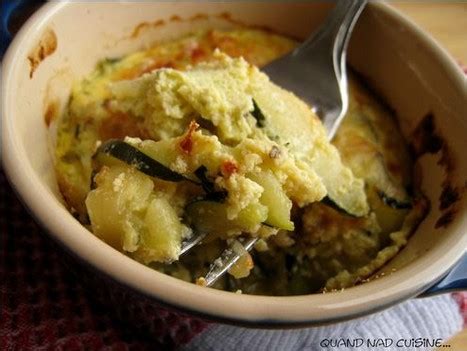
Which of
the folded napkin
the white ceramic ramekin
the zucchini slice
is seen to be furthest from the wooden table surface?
the zucchini slice

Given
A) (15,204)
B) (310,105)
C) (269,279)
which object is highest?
(310,105)

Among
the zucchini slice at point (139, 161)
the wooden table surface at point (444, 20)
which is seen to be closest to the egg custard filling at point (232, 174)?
the zucchini slice at point (139, 161)

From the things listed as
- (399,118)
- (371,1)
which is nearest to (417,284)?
(399,118)

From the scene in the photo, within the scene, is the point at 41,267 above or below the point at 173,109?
below

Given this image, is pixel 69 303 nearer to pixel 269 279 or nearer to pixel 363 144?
pixel 269 279

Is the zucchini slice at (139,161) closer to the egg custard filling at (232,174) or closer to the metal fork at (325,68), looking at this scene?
the egg custard filling at (232,174)

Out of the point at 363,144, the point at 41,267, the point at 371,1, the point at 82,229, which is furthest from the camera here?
the point at 371,1
